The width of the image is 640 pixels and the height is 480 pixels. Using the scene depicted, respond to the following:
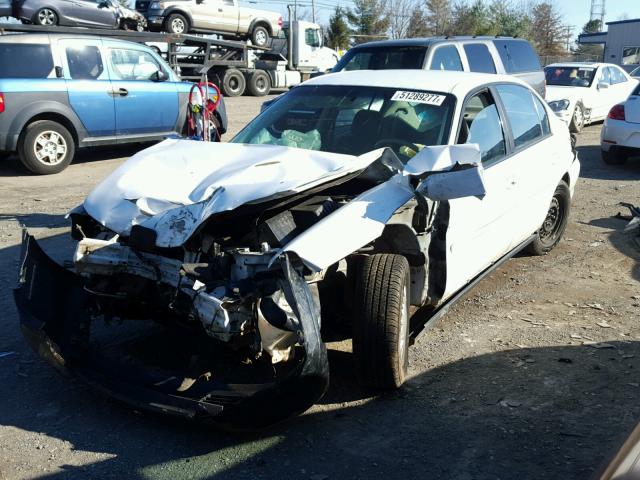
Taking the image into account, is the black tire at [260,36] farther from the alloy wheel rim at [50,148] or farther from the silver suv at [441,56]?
the alloy wheel rim at [50,148]

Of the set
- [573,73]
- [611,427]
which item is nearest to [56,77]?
[611,427]

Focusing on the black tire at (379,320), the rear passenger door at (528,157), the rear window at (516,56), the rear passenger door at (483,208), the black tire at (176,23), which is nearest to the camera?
the black tire at (379,320)

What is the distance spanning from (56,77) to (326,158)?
23.8 feet

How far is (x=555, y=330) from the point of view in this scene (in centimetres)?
474

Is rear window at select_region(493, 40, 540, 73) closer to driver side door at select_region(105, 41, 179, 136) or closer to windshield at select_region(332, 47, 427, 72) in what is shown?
windshield at select_region(332, 47, 427, 72)

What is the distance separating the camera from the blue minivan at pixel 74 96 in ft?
31.3

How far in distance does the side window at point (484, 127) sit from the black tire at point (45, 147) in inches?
281

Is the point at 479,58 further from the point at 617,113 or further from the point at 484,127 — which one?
the point at 484,127

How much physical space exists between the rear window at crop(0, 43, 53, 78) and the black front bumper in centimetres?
672

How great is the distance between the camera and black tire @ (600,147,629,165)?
1078 centimetres

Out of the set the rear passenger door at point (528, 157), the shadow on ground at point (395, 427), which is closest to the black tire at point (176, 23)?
the rear passenger door at point (528, 157)

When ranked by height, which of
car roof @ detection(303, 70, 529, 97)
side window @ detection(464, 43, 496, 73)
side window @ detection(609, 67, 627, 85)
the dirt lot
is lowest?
the dirt lot

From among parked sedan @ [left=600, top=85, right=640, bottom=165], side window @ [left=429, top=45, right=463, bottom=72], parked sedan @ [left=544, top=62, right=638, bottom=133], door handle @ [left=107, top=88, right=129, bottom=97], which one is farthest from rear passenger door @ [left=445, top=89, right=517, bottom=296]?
parked sedan @ [left=544, top=62, right=638, bottom=133]

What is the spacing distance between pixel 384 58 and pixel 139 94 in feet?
13.1
